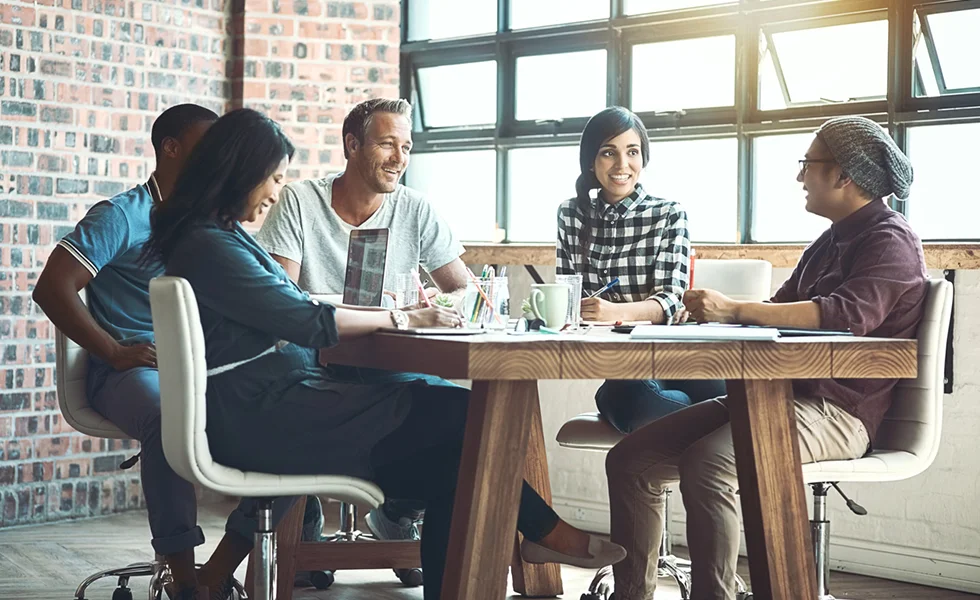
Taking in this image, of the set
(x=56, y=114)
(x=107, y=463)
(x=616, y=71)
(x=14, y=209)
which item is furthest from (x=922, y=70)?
(x=107, y=463)

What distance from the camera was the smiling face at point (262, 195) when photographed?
8.16ft

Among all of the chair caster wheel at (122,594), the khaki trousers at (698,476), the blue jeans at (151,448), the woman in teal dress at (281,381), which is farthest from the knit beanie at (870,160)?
the chair caster wheel at (122,594)

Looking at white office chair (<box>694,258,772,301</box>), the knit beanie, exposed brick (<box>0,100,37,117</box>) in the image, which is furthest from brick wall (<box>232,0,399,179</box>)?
the knit beanie

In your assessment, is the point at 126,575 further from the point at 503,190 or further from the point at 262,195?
the point at 503,190

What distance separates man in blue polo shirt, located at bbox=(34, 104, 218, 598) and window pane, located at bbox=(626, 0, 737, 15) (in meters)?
1.77

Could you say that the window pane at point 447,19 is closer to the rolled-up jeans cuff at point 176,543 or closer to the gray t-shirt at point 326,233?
the gray t-shirt at point 326,233

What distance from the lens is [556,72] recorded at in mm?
4832

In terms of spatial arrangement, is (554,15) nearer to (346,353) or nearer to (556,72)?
(556,72)

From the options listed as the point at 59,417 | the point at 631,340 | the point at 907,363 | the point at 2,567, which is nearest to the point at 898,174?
the point at 907,363

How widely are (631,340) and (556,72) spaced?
9.20ft

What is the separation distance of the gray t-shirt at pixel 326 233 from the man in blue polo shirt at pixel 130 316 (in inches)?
12.7

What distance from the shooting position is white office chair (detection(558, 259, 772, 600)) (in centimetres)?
326

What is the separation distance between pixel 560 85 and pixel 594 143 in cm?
147

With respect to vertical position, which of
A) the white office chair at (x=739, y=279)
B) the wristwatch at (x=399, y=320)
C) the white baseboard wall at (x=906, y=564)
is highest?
the white office chair at (x=739, y=279)
